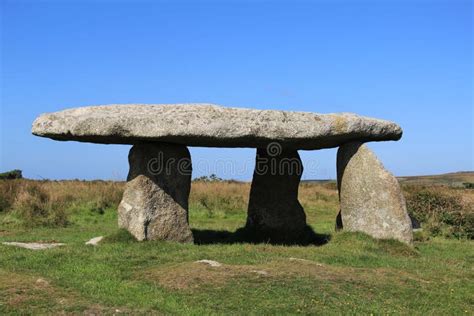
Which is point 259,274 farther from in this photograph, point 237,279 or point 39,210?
point 39,210

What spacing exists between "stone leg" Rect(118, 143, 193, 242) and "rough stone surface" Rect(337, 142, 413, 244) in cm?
404

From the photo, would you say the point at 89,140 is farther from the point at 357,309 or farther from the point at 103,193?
the point at 103,193

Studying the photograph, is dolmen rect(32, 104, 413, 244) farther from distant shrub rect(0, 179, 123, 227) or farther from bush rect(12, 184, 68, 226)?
distant shrub rect(0, 179, 123, 227)

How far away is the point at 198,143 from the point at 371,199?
14.4ft

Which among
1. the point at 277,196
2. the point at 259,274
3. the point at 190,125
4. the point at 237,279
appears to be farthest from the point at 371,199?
the point at 237,279

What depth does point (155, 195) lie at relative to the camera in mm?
12656

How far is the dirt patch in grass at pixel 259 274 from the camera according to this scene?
28.4ft

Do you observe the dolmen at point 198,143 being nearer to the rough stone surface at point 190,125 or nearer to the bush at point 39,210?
the rough stone surface at point 190,125

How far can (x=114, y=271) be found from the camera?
31.2ft

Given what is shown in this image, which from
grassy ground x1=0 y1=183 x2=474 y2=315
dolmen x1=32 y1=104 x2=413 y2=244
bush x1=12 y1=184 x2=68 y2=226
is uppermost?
dolmen x1=32 y1=104 x2=413 y2=244

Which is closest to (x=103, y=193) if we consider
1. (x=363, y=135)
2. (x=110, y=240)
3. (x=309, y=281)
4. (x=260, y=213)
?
(x=260, y=213)

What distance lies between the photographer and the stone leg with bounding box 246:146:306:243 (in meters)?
15.6

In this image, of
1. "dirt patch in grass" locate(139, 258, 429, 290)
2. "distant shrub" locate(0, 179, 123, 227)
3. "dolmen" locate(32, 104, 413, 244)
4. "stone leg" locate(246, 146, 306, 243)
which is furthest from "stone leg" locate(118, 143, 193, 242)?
"distant shrub" locate(0, 179, 123, 227)

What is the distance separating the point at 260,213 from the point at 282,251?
4.17m
